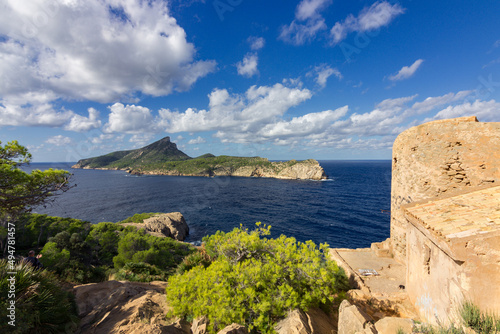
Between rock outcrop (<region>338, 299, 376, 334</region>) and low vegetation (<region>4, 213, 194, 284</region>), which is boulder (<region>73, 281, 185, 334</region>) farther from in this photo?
rock outcrop (<region>338, 299, 376, 334</region>)

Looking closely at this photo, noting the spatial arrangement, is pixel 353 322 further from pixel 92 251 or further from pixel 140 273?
pixel 92 251

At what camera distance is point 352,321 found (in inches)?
225

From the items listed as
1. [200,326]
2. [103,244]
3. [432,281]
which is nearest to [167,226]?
[103,244]

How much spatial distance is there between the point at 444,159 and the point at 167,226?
104ft

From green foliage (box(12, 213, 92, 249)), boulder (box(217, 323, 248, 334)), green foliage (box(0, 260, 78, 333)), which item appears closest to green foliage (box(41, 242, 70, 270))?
green foliage (box(0, 260, 78, 333))

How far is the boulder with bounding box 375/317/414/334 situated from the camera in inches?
204

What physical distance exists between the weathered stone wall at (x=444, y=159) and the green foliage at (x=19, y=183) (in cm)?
1881

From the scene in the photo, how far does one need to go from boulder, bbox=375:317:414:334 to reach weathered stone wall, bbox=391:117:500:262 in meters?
6.26

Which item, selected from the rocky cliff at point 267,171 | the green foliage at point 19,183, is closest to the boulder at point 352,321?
the green foliage at point 19,183

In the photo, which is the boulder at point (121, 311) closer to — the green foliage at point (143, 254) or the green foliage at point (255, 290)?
the green foliage at point (255, 290)

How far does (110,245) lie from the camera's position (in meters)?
19.6

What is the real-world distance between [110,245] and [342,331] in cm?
2115

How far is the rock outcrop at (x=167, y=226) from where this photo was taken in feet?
94.3

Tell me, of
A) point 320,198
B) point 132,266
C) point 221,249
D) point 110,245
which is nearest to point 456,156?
point 221,249
